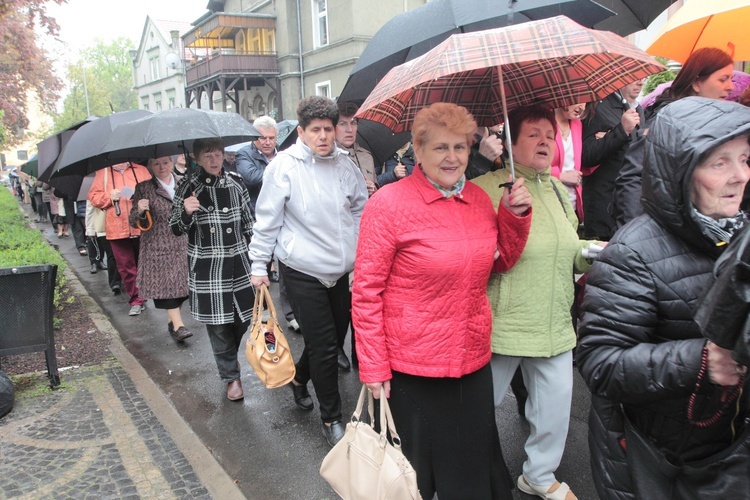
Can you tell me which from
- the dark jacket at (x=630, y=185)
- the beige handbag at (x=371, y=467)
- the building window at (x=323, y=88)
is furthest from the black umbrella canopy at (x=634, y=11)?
the building window at (x=323, y=88)

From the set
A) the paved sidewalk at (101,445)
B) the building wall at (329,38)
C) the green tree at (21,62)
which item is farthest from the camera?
the building wall at (329,38)

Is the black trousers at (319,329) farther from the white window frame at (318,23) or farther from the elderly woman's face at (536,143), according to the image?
the white window frame at (318,23)

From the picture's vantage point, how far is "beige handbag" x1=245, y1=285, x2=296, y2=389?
11.7 feet

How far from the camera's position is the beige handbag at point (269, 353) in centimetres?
358

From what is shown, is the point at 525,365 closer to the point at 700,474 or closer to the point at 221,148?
the point at 700,474

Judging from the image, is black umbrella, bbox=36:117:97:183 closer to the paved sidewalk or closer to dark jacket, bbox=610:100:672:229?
the paved sidewalk

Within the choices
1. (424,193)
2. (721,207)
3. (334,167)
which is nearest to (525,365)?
(424,193)

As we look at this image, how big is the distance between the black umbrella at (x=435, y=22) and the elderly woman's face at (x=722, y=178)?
1334 millimetres

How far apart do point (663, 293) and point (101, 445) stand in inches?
139

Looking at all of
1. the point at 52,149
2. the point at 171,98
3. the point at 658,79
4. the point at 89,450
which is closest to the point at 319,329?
the point at 89,450

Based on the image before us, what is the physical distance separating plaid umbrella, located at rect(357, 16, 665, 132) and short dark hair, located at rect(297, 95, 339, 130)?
63cm

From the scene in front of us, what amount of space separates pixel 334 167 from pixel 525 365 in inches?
66.7

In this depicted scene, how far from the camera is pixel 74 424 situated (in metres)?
3.97

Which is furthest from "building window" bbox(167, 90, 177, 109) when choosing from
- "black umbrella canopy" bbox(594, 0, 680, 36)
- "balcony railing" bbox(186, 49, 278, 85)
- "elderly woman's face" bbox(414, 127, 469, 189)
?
"elderly woman's face" bbox(414, 127, 469, 189)
